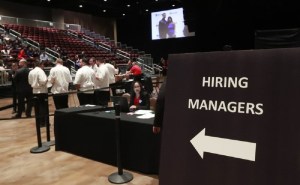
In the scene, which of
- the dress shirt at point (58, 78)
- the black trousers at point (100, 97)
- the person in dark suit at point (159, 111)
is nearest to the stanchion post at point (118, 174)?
the person in dark suit at point (159, 111)

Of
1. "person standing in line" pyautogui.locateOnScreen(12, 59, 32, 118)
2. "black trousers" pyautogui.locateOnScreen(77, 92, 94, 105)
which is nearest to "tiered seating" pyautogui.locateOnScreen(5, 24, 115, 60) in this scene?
"person standing in line" pyautogui.locateOnScreen(12, 59, 32, 118)

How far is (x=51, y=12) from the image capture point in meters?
21.8

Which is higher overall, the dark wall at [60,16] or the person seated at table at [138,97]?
the dark wall at [60,16]

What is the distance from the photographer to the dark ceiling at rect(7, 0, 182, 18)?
779 inches

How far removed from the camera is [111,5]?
833 inches

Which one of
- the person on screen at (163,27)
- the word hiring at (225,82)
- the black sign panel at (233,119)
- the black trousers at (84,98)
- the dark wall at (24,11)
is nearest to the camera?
the black sign panel at (233,119)

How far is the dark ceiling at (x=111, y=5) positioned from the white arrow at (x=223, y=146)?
18443 millimetres

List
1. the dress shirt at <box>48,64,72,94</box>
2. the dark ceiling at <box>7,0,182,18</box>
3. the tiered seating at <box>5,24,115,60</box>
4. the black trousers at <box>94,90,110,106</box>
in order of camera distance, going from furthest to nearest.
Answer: the dark ceiling at <box>7,0,182,18</box>
the tiered seating at <box>5,24,115,60</box>
the black trousers at <box>94,90,110,106</box>
the dress shirt at <box>48,64,72,94</box>

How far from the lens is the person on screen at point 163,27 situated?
66.7ft

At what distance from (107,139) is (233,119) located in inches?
103

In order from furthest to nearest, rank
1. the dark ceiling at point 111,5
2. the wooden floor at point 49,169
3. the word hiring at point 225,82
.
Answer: the dark ceiling at point 111,5 < the wooden floor at point 49,169 < the word hiring at point 225,82

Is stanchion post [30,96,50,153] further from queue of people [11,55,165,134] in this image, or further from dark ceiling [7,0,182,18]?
dark ceiling [7,0,182,18]

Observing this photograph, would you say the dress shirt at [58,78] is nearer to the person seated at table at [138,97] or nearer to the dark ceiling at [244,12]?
the person seated at table at [138,97]

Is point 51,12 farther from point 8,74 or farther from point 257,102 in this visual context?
point 257,102
